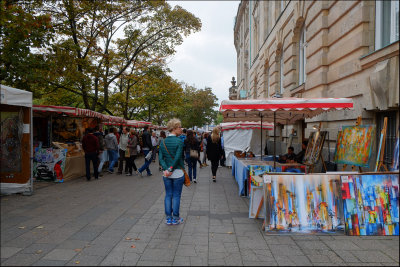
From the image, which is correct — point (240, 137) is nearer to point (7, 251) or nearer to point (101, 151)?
point (101, 151)

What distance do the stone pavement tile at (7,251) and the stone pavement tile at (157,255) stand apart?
1.75 meters

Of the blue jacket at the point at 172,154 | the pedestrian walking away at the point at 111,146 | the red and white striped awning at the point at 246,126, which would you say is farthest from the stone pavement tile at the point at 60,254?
the red and white striped awning at the point at 246,126

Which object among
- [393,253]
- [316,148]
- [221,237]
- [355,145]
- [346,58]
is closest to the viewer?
[393,253]

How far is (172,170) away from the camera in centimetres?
522

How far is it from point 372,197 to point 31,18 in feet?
36.7

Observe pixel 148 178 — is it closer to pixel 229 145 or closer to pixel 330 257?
pixel 229 145

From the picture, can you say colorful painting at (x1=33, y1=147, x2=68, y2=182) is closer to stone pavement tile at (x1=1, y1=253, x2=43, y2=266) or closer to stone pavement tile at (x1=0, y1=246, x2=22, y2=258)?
stone pavement tile at (x1=0, y1=246, x2=22, y2=258)

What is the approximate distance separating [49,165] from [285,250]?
8.44 meters

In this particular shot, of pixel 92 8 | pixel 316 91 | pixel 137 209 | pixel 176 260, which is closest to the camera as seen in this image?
pixel 176 260

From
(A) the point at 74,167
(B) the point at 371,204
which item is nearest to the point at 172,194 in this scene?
(B) the point at 371,204

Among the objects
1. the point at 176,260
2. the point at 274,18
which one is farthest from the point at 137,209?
the point at 274,18

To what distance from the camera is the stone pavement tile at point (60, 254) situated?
384cm

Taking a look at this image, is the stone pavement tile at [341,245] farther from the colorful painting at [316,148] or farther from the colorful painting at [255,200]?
the colorful painting at [316,148]

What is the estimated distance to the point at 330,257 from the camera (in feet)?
12.9
